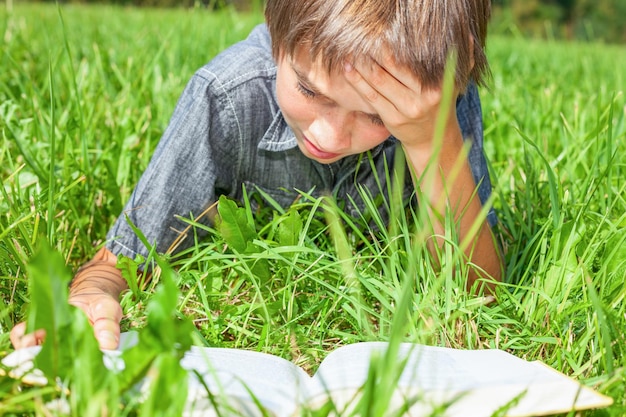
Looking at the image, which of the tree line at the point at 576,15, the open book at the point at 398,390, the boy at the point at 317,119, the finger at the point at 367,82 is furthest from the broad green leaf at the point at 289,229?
the tree line at the point at 576,15

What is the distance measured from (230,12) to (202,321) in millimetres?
→ 2672

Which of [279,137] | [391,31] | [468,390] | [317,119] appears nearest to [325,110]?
[317,119]

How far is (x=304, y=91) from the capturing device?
1.20m

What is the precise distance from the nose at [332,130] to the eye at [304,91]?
0.12 ft

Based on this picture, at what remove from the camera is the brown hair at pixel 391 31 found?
43.6 inches

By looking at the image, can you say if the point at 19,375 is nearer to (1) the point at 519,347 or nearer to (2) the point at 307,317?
(2) the point at 307,317

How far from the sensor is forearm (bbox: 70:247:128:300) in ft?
3.89

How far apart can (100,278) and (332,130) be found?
0.48 m

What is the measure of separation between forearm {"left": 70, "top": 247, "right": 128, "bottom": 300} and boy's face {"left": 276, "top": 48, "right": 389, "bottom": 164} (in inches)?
16.5

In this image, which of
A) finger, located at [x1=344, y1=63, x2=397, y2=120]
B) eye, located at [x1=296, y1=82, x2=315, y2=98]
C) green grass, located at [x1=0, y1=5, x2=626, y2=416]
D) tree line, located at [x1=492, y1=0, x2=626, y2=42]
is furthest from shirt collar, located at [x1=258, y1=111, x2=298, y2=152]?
tree line, located at [x1=492, y1=0, x2=626, y2=42]

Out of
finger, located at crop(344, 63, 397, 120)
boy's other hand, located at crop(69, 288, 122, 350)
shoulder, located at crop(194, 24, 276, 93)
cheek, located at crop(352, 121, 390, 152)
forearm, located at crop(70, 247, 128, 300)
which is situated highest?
finger, located at crop(344, 63, 397, 120)

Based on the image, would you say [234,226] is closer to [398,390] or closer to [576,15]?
[398,390]

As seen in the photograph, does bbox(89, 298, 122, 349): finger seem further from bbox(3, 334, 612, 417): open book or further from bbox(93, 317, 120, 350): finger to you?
bbox(3, 334, 612, 417): open book

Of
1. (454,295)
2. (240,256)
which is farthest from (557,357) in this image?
(240,256)
